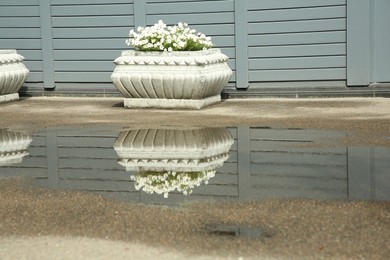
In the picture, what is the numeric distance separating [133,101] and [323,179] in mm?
6613

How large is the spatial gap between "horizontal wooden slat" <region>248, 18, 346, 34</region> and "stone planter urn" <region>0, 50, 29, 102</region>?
436cm

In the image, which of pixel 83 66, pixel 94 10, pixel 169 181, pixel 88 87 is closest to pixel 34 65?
pixel 83 66

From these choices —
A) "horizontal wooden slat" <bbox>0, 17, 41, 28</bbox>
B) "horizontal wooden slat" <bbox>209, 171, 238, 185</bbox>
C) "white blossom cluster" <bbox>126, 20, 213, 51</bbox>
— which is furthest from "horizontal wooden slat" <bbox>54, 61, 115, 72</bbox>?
"horizontal wooden slat" <bbox>209, 171, 238, 185</bbox>

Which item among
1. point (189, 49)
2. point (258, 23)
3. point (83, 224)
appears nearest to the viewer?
point (83, 224)

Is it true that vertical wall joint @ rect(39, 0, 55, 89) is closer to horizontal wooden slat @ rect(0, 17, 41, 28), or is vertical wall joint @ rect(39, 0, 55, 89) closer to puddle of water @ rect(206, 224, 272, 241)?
horizontal wooden slat @ rect(0, 17, 41, 28)

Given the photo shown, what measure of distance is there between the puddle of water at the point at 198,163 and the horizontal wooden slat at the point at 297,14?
14.4ft

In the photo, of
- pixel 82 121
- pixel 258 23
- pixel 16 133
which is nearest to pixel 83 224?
pixel 16 133

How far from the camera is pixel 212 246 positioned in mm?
5074

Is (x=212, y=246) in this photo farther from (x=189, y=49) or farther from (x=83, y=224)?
(x=189, y=49)

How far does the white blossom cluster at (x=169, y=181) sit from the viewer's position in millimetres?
6828

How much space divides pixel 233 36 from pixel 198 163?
7.00 metres

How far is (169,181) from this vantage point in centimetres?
714

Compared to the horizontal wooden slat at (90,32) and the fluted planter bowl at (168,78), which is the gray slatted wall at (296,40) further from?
the horizontal wooden slat at (90,32)

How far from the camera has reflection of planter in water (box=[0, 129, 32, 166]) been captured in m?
8.65
